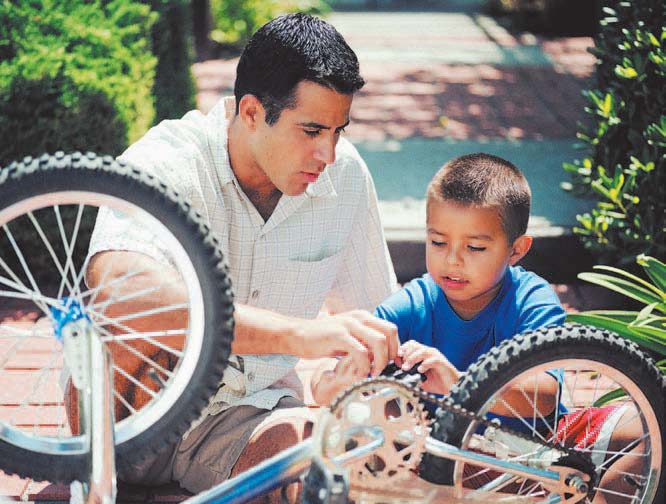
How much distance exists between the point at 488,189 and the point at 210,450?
1.02m

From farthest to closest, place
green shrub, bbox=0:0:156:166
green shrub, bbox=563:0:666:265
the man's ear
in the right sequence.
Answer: green shrub, bbox=0:0:156:166 → green shrub, bbox=563:0:666:265 → the man's ear

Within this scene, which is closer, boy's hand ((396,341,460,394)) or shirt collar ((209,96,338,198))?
boy's hand ((396,341,460,394))

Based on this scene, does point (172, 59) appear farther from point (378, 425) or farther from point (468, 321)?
point (378, 425)

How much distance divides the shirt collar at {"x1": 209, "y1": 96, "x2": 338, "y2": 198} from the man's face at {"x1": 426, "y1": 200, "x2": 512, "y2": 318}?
0.45 metres

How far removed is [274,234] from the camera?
107 inches

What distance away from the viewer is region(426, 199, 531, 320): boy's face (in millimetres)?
2381

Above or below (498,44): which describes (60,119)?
above

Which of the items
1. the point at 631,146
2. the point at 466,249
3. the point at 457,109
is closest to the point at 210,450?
the point at 466,249

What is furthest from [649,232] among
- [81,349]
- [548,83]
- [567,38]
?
[567,38]

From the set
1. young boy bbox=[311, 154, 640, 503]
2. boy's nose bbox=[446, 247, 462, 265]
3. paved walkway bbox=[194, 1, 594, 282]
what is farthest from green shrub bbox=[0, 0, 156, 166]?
boy's nose bbox=[446, 247, 462, 265]

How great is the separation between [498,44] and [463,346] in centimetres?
888

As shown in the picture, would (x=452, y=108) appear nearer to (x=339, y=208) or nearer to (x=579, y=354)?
(x=339, y=208)

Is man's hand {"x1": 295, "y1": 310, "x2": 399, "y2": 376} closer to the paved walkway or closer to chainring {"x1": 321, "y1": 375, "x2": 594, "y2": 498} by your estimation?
chainring {"x1": 321, "y1": 375, "x2": 594, "y2": 498}

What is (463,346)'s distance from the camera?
96.3 inches
